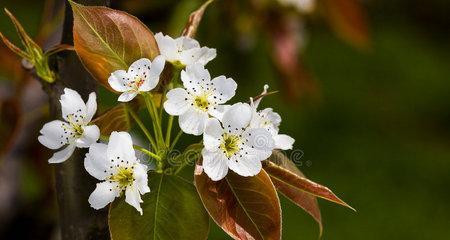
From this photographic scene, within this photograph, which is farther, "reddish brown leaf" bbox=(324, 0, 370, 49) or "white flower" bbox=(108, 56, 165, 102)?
"reddish brown leaf" bbox=(324, 0, 370, 49)

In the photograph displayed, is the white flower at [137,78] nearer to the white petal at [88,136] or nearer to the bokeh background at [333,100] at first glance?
the white petal at [88,136]

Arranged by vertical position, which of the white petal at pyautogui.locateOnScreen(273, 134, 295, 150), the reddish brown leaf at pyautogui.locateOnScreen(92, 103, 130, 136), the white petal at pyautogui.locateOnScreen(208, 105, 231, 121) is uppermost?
the white petal at pyautogui.locateOnScreen(208, 105, 231, 121)

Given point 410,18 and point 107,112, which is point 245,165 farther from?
point 410,18

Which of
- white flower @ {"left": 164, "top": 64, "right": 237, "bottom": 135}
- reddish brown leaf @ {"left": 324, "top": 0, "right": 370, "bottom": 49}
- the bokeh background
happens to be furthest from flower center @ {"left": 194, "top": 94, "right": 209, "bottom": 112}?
reddish brown leaf @ {"left": 324, "top": 0, "right": 370, "bottom": 49}

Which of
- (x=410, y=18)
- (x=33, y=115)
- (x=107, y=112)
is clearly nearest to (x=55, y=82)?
(x=107, y=112)

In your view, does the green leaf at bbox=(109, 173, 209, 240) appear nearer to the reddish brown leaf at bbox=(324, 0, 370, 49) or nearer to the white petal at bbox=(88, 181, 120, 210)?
the white petal at bbox=(88, 181, 120, 210)

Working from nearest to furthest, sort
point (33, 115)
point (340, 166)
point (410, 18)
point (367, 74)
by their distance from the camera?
point (33, 115)
point (340, 166)
point (367, 74)
point (410, 18)

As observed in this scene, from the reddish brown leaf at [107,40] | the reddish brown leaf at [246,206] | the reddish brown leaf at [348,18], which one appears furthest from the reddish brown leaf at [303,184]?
the reddish brown leaf at [348,18]
